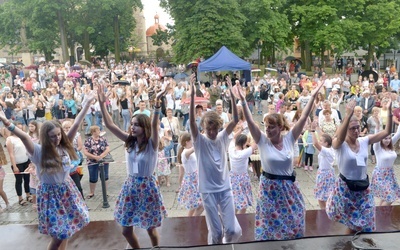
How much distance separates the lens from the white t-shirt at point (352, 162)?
4250mm

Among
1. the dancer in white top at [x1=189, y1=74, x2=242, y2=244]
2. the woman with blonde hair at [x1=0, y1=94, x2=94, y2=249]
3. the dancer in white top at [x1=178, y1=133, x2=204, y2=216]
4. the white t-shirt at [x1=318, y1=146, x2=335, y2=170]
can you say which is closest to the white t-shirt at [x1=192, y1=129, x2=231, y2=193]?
the dancer in white top at [x1=189, y1=74, x2=242, y2=244]

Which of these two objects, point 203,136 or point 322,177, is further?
point 322,177

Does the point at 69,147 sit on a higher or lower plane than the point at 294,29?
→ lower

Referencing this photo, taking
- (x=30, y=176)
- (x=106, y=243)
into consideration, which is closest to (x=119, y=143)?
(x=30, y=176)

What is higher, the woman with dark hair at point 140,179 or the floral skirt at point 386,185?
the woman with dark hair at point 140,179

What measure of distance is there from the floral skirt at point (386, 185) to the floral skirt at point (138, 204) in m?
3.90

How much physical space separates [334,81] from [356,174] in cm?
1652

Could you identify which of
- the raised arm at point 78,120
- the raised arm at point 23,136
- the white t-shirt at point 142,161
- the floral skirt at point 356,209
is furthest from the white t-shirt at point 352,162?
the raised arm at point 23,136

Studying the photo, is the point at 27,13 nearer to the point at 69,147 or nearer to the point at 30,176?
the point at 30,176

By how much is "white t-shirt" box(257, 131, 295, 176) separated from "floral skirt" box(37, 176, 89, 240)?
82.3 inches

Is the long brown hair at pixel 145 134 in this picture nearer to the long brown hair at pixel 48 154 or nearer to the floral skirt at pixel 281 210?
the long brown hair at pixel 48 154

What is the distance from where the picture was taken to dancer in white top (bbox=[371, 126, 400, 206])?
6137mm

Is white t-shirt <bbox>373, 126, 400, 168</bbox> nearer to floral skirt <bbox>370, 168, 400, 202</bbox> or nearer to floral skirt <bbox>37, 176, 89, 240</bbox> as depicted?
floral skirt <bbox>370, 168, 400, 202</bbox>

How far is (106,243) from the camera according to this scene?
520 cm
